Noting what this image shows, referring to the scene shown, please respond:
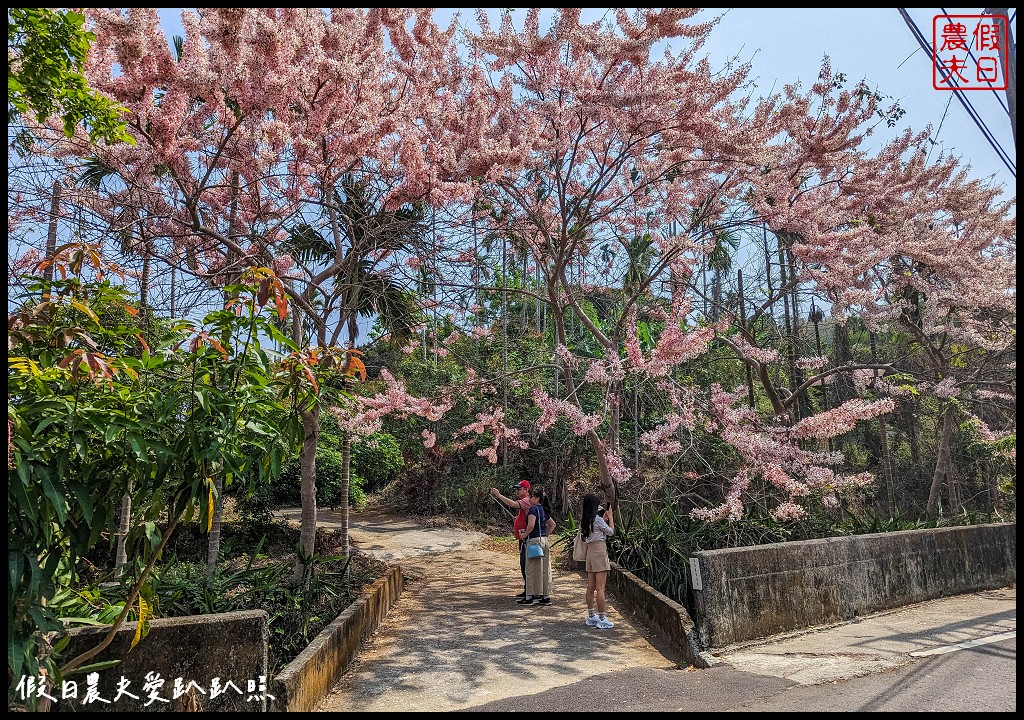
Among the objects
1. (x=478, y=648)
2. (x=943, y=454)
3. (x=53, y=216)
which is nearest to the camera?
(x=53, y=216)

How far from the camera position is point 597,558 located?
6824mm

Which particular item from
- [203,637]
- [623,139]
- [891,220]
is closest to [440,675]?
[203,637]

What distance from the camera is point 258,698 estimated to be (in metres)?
4.14

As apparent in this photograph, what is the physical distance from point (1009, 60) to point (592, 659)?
22.3 ft

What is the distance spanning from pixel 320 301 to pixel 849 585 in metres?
6.92

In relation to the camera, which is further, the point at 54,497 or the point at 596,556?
the point at 596,556

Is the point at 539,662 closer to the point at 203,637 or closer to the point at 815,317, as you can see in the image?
the point at 203,637

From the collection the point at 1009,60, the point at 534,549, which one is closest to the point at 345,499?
the point at 534,549

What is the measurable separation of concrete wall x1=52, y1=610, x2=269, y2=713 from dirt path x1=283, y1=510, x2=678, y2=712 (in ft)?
2.68

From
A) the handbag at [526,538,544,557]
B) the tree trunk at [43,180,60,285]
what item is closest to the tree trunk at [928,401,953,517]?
the handbag at [526,538,544,557]

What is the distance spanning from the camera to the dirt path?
500cm

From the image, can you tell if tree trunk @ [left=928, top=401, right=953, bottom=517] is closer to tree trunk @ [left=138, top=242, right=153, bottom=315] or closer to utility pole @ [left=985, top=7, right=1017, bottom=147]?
utility pole @ [left=985, top=7, right=1017, bottom=147]

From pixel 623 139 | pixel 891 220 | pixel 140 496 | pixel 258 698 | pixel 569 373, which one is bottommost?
pixel 258 698

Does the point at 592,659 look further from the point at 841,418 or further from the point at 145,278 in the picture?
the point at 145,278
